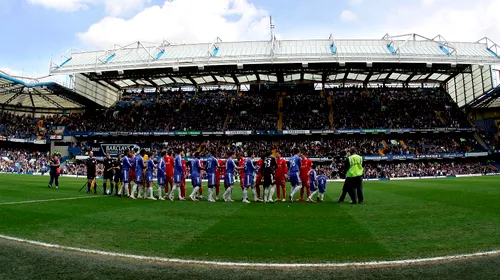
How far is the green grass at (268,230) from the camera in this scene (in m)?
5.77

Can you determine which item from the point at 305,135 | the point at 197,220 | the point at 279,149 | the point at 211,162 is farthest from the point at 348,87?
the point at 197,220

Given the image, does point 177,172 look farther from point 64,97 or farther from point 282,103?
point 64,97

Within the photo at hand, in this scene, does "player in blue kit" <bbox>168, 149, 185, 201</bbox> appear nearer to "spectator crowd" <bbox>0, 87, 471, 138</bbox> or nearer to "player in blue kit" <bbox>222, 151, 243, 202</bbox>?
"player in blue kit" <bbox>222, 151, 243, 202</bbox>

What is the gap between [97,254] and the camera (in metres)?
5.52

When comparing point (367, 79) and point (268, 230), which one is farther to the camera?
point (367, 79)

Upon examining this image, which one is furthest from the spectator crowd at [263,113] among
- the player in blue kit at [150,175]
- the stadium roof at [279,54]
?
the player in blue kit at [150,175]

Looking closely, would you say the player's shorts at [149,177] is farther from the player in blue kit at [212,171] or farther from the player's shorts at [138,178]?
the player in blue kit at [212,171]

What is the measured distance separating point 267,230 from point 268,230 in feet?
0.07

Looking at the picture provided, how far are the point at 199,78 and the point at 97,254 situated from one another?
45.5 meters

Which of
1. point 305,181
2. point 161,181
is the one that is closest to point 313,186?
point 305,181

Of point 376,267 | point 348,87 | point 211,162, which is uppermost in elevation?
point 348,87

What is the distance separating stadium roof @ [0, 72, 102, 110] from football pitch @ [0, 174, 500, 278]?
4029 cm

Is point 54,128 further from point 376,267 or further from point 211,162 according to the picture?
point 376,267

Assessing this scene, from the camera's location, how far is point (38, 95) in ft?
168
